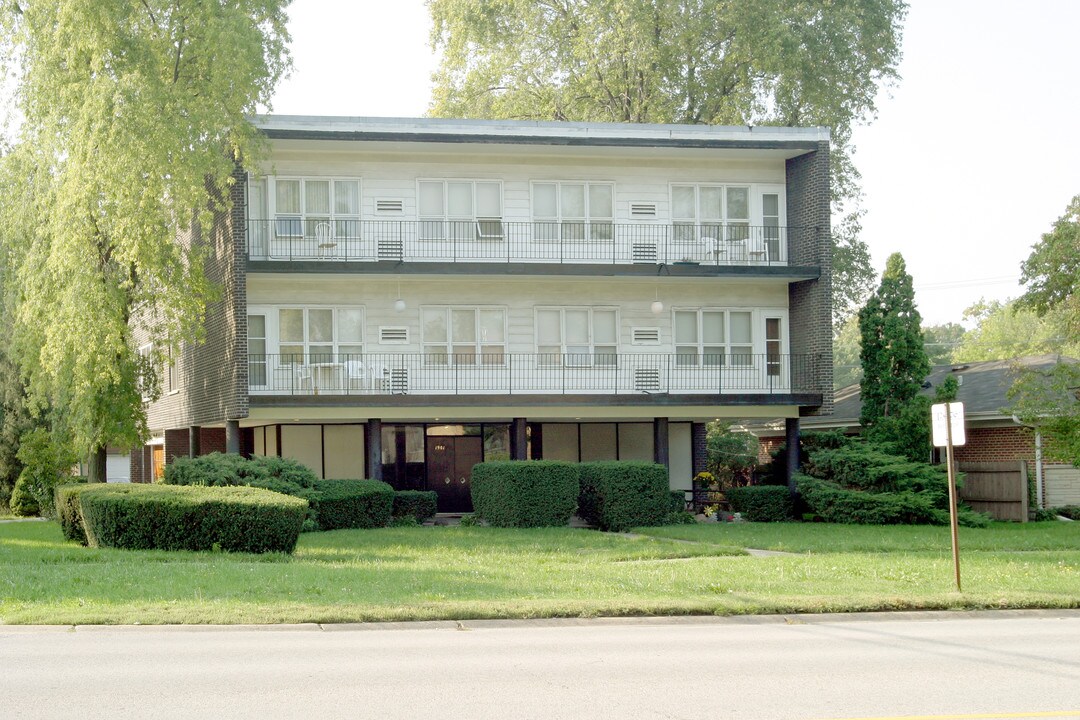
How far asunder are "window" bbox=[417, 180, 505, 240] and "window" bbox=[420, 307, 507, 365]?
201 centimetres

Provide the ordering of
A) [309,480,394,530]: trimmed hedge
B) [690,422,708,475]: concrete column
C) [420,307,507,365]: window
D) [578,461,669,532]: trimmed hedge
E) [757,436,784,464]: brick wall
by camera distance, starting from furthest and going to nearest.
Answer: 1. [757,436,784,464]: brick wall
2. [690,422,708,475]: concrete column
3. [420,307,507,365]: window
4. [578,461,669,532]: trimmed hedge
5. [309,480,394,530]: trimmed hedge

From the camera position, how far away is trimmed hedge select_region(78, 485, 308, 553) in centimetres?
2112

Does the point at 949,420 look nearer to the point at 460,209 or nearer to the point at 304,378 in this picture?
the point at 460,209

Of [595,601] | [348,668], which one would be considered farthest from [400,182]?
[348,668]

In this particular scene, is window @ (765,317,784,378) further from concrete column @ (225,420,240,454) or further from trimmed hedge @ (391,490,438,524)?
concrete column @ (225,420,240,454)

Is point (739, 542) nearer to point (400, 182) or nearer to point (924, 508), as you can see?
point (924, 508)

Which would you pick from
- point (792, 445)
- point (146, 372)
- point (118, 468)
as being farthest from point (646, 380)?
point (118, 468)

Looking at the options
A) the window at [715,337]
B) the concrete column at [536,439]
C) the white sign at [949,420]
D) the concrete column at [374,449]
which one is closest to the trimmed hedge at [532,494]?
the concrete column at [374,449]

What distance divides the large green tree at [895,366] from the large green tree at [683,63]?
9986 mm

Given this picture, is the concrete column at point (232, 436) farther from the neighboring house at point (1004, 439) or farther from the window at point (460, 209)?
the neighboring house at point (1004, 439)

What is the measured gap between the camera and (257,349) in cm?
3195

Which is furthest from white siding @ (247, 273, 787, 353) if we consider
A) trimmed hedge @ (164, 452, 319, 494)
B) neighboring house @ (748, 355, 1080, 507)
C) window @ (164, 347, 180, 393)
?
window @ (164, 347, 180, 393)

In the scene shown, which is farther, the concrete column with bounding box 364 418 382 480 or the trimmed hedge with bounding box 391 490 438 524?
the concrete column with bounding box 364 418 382 480

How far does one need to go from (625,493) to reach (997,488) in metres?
10.1
